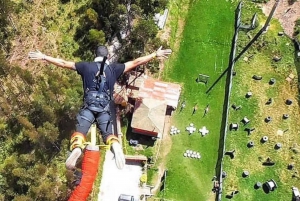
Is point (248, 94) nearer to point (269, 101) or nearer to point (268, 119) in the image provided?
point (269, 101)

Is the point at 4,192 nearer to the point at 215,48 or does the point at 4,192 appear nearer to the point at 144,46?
the point at 144,46

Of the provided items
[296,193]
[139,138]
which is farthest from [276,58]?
[139,138]

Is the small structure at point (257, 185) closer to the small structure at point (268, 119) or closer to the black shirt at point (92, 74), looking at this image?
the small structure at point (268, 119)

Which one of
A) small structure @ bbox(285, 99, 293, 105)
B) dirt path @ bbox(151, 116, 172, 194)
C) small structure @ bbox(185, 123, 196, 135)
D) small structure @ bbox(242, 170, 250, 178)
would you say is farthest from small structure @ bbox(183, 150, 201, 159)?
small structure @ bbox(285, 99, 293, 105)

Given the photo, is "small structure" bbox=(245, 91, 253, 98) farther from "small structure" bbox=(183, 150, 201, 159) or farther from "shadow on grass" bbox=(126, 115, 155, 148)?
"shadow on grass" bbox=(126, 115, 155, 148)

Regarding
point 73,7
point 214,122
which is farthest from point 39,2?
point 214,122

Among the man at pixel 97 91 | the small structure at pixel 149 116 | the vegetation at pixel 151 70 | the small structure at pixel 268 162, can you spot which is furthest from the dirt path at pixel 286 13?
the man at pixel 97 91

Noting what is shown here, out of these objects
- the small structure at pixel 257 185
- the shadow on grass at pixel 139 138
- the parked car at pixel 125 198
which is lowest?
the parked car at pixel 125 198
